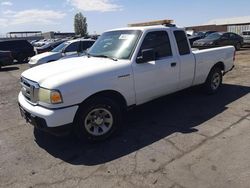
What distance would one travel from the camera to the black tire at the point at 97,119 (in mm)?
4441

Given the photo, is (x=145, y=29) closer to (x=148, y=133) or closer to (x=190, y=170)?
(x=148, y=133)

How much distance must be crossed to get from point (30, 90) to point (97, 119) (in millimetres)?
1199

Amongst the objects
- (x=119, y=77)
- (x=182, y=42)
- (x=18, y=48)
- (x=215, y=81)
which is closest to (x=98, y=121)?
(x=119, y=77)

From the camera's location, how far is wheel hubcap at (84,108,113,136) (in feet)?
15.0

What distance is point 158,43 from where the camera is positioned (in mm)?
5605

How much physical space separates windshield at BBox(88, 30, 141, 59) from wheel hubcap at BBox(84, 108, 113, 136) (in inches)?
45.0

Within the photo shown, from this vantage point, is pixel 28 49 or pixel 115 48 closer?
pixel 115 48

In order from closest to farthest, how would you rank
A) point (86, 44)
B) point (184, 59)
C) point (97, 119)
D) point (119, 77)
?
point (97, 119) → point (119, 77) → point (184, 59) → point (86, 44)

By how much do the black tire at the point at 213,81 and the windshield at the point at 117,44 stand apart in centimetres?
275

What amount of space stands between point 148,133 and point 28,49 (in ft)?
61.1

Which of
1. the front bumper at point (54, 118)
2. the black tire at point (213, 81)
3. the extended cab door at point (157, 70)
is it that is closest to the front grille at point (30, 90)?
the front bumper at point (54, 118)

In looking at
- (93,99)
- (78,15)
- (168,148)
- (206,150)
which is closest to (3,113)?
(93,99)

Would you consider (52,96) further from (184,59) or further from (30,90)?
(184,59)

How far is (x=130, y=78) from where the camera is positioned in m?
4.95
